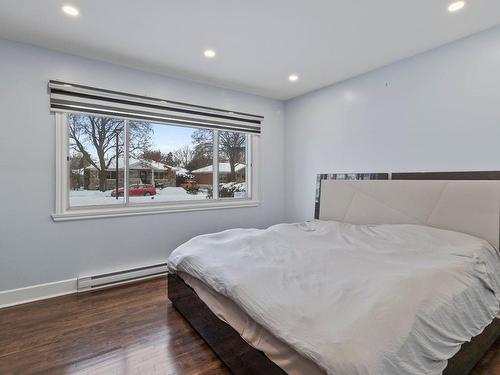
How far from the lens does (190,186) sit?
152 inches

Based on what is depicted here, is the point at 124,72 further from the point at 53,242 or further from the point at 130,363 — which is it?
the point at 130,363

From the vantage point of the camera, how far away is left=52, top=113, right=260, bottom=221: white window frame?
2818 millimetres

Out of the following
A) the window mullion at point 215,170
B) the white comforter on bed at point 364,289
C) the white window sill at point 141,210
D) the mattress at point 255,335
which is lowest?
the mattress at point 255,335

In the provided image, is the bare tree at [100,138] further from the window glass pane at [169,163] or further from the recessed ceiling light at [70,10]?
the recessed ceiling light at [70,10]

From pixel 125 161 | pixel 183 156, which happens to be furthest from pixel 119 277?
pixel 183 156

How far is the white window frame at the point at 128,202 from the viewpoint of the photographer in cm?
282

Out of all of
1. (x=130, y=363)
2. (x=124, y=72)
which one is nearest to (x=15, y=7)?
(x=124, y=72)

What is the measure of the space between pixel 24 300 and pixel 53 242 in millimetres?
601

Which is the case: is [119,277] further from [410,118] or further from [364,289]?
[410,118]

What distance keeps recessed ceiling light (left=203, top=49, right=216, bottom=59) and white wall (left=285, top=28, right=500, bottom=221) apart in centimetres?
180

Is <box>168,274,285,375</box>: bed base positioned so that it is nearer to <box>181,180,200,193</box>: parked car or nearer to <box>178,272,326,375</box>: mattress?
<box>178,272,326,375</box>: mattress

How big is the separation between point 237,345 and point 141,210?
223 centimetres

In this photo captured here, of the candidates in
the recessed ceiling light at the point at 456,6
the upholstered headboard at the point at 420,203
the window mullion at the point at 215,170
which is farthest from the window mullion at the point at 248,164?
the recessed ceiling light at the point at 456,6

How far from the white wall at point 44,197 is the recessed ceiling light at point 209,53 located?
789 mm
